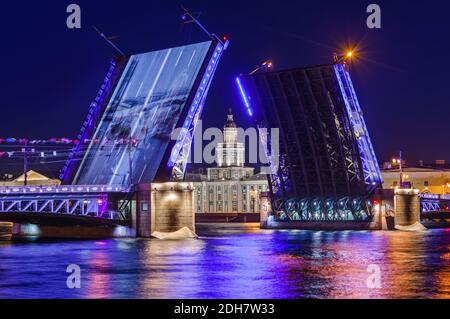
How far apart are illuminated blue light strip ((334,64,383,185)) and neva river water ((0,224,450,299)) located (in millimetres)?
12600

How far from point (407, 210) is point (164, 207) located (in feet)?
80.3

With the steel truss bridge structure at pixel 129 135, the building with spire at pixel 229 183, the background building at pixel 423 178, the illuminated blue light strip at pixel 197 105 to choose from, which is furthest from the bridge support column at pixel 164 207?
the building with spire at pixel 229 183

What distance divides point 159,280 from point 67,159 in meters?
36.7

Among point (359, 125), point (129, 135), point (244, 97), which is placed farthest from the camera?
point (244, 97)

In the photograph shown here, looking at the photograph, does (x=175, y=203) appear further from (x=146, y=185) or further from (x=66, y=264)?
(x=66, y=264)

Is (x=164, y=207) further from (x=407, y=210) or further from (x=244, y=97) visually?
(x=407, y=210)

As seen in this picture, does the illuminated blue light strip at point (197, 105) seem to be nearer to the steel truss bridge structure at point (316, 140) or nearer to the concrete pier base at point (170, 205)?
the concrete pier base at point (170, 205)

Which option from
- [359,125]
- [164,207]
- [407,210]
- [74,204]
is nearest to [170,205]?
[164,207]

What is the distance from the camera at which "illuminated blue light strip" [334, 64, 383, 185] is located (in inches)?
2218

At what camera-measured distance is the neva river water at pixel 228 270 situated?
23969 millimetres

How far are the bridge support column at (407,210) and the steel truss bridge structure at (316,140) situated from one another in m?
2.69

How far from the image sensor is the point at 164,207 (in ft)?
180

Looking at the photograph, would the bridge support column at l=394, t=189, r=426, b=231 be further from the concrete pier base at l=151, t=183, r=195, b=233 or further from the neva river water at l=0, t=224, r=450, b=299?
the neva river water at l=0, t=224, r=450, b=299

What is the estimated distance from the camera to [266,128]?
63719 mm
